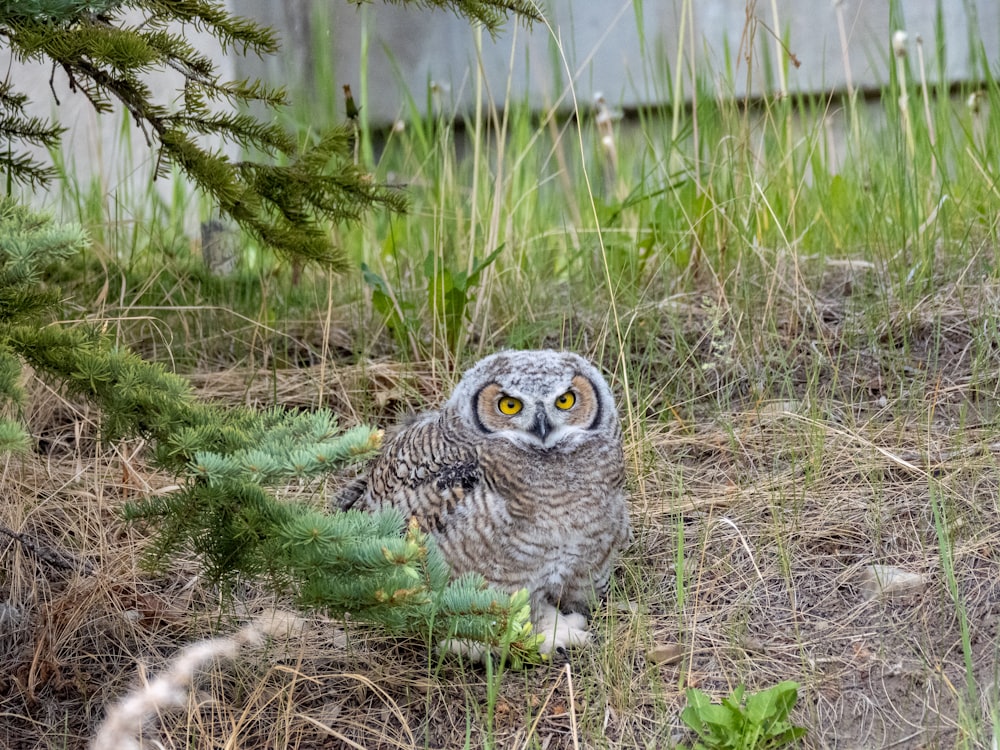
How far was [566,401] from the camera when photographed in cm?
267

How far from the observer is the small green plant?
2047 mm

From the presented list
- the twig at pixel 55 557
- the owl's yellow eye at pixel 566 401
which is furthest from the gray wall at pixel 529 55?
the owl's yellow eye at pixel 566 401

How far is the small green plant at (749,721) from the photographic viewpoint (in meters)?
2.05

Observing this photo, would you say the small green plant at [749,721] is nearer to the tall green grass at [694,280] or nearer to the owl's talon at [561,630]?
the owl's talon at [561,630]

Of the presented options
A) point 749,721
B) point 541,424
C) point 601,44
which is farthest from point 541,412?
point 601,44

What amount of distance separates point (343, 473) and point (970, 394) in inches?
84.4

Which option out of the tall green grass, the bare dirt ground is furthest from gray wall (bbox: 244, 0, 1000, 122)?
the bare dirt ground

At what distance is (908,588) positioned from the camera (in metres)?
2.46

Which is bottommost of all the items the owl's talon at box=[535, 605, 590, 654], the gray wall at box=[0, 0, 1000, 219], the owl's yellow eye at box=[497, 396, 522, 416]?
the owl's talon at box=[535, 605, 590, 654]

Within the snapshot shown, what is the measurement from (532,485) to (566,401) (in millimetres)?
243

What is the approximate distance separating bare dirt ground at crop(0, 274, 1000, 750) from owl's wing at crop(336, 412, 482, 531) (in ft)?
1.16

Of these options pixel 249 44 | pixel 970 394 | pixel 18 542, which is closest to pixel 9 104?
pixel 249 44

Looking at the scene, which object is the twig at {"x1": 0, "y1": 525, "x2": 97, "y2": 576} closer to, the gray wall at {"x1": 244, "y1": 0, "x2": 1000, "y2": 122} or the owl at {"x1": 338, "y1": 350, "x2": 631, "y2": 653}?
the owl at {"x1": 338, "y1": 350, "x2": 631, "y2": 653}

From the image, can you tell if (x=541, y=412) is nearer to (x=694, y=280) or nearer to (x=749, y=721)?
(x=749, y=721)
